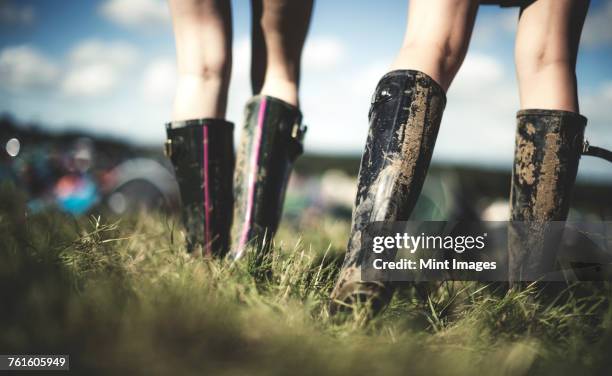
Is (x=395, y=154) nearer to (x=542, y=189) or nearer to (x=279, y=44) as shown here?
(x=542, y=189)

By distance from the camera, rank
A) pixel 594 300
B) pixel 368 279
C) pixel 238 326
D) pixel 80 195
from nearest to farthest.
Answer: pixel 238 326 < pixel 368 279 < pixel 594 300 < pixel 80 195

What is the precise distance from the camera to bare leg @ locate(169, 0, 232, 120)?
42.2 inches

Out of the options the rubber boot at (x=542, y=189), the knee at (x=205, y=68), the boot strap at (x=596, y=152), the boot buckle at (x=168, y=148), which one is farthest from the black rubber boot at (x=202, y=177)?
the boot strap at (x=596, y=152)

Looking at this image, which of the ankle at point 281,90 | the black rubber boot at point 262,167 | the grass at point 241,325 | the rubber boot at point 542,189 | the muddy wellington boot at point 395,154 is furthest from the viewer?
the ankle at point 281,90

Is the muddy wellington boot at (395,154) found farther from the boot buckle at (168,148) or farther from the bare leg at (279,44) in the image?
the boot buckle at (168,148)

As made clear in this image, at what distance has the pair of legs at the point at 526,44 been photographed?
0.79 meters

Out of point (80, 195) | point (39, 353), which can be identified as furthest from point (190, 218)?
point (80, 195)

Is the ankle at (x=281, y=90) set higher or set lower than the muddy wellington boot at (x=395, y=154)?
higher

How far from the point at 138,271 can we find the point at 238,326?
12.8 inches

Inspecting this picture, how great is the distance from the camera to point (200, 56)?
1.09m

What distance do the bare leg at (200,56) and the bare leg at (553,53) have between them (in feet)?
2.69

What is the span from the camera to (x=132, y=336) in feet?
1.58

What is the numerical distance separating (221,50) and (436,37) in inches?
24.1

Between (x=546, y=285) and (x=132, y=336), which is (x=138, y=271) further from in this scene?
(x=546, y=285)
